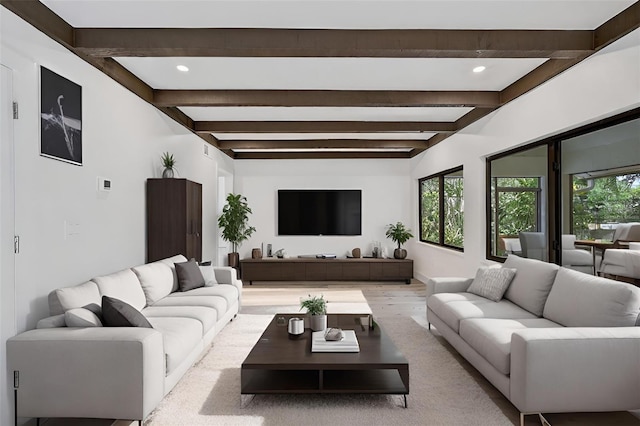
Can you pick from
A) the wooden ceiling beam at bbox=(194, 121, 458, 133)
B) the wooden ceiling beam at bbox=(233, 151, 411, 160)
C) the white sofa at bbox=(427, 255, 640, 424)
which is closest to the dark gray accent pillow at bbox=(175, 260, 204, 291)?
the wooden ceiling beam at bbox=(194, 121, 458, 133)

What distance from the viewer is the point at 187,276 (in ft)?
15.0

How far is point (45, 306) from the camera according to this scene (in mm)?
2930

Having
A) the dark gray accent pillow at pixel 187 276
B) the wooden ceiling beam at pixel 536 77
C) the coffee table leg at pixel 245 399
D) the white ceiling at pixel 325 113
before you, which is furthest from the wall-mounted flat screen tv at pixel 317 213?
the coffee table leg at pixel 245 399

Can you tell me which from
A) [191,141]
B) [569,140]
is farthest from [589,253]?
[191,141]

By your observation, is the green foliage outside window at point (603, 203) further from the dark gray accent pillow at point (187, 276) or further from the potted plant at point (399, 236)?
the potted plant at point (399, 236)

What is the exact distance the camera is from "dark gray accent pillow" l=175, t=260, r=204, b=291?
4.55 meters

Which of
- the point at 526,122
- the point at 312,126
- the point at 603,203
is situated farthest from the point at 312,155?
the point at 603,203

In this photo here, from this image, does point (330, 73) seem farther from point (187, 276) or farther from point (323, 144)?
point (323, 144)

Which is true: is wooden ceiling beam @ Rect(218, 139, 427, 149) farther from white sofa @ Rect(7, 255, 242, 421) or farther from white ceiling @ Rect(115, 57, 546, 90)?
white sofa @ Rect(7, 255, 242, 421)

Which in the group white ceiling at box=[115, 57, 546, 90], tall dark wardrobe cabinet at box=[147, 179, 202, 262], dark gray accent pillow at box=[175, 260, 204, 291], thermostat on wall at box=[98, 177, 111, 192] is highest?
white ceiling at box=[115, 57, 546, 90]

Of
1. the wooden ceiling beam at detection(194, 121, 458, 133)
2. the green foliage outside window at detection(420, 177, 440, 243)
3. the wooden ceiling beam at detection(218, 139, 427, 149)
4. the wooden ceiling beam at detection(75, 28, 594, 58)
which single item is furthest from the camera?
the green foliage outside window at detection(420, 177, 440, 243)

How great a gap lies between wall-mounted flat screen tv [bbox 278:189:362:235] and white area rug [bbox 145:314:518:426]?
202 inches

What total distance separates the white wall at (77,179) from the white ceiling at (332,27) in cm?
37

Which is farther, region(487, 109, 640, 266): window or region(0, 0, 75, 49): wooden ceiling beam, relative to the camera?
region(487, 109, 640, 266): window
